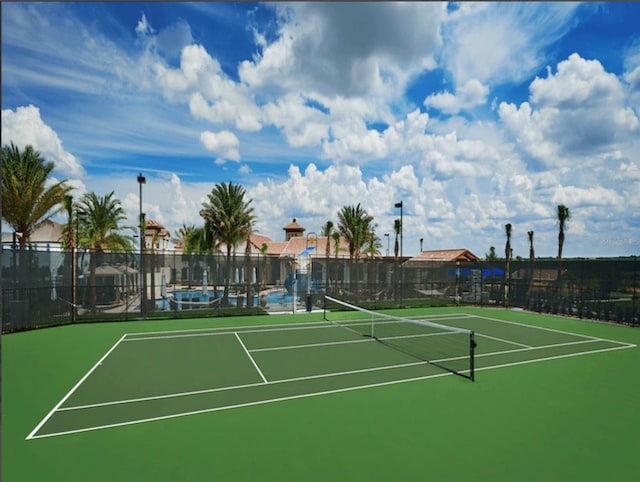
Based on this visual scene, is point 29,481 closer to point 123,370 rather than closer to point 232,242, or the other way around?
point 123,370

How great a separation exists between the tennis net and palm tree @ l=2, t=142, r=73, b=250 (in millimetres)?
14070

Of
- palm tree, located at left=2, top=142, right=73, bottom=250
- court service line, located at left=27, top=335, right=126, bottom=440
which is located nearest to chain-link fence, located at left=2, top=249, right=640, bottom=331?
palm tree, located at left=2, top=142, right=73, bottom=250

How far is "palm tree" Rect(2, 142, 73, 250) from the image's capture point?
16484 mm


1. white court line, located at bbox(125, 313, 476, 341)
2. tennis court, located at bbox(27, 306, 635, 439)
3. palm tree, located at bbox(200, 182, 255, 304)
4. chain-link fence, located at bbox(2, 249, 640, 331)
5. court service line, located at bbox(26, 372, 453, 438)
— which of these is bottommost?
white court line, located at bbox(125, 313, 476, 341)

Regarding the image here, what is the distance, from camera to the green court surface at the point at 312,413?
16.8 feet

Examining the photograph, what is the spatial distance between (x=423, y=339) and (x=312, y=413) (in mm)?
7743

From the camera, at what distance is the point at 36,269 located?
1505cm

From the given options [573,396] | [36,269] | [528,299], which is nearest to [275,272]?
[36,269]

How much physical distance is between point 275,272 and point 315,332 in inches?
316

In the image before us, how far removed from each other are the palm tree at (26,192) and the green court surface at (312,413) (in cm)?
729

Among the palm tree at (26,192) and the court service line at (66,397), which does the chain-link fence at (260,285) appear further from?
the court service line at (66,397)

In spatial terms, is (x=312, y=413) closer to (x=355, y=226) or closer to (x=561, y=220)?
(x=355, y=226)

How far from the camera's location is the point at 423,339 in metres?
13.6

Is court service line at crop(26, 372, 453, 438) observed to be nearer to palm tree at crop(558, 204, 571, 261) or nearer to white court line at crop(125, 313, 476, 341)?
white court line at crop(125, 313, 476, 341)
